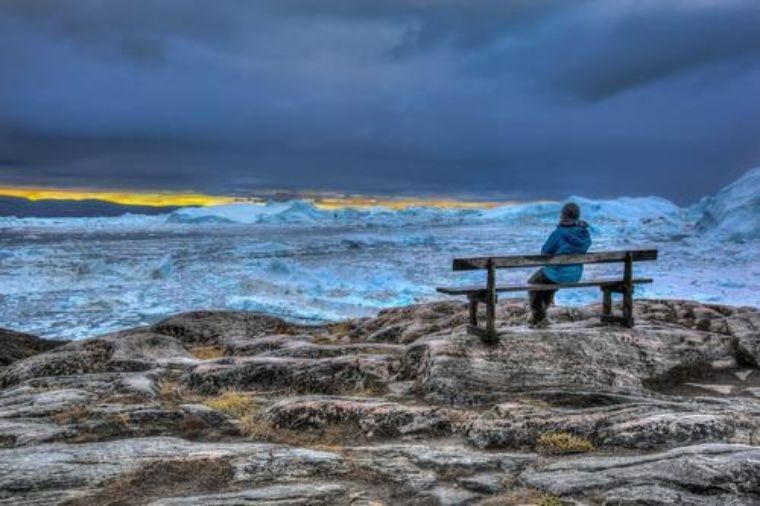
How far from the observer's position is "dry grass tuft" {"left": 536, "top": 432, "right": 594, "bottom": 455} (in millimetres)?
7469

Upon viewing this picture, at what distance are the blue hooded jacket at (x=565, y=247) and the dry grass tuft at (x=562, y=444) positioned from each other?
413 centimetres

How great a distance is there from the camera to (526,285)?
37.5 feet

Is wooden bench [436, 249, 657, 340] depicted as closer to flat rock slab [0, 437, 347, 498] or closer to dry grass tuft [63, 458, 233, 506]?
flat rock slab [0, 437, 347, 498]

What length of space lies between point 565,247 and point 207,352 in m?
9.73

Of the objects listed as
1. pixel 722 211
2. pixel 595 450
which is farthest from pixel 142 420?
pixel 722 211

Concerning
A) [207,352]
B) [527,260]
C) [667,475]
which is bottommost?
[207,352]

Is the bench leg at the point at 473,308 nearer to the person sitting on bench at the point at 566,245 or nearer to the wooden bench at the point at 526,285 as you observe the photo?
the wooden bench at the point at 526,285

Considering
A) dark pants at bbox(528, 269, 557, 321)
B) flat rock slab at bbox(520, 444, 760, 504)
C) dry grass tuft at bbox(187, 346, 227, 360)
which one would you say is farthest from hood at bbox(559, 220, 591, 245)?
dry grass tuft at bbox(187, 346, 227, 360)

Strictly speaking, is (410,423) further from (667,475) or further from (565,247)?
(565,247)

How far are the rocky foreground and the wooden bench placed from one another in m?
0.40

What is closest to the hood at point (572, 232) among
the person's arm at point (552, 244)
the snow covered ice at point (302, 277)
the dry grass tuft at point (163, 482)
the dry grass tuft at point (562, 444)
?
the person's arm at point (552, 244)

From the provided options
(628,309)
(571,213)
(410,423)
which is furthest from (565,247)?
(410,423)

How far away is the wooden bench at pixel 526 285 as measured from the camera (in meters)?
10.7

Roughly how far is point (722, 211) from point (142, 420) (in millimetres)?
75564
